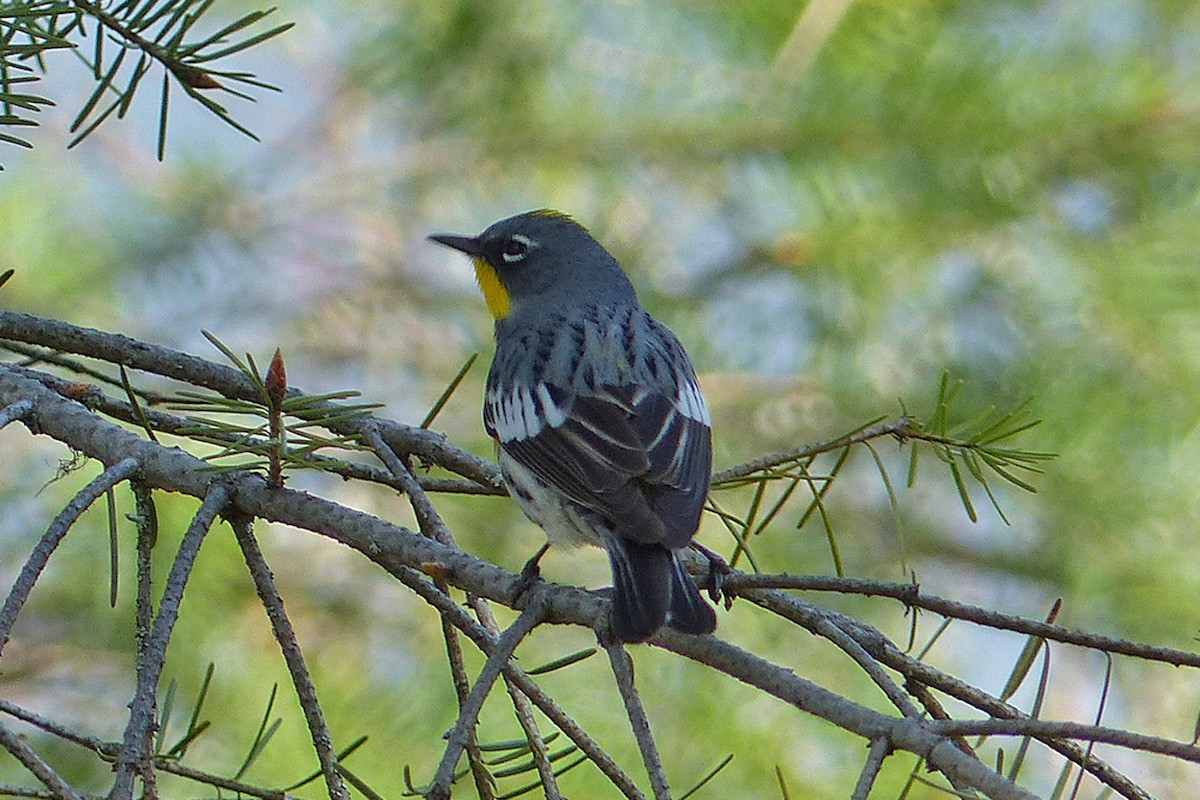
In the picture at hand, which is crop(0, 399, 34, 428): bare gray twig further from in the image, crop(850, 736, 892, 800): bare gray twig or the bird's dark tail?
crop(850, 736, 892, 800): bare gray twig

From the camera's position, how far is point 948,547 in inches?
132

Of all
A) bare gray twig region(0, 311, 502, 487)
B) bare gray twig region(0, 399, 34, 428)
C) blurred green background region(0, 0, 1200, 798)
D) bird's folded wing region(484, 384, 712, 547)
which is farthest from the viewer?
blurred green background region(0, 0, 1200, 798)

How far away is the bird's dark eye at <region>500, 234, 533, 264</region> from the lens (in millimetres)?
2955

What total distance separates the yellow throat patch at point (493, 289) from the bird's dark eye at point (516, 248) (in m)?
0.05

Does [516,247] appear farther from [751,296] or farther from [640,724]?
[640,724]

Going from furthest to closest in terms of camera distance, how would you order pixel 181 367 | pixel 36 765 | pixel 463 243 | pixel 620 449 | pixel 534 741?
pixel 463 243
pixel 620 449
pixel 181 367
pixel 534 741
pixel 36 765

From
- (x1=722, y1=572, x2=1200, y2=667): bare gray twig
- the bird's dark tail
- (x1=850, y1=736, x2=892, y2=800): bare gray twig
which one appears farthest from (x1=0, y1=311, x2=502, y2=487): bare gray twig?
(x1=850, y1=736, x2=892, y2=800): bare gray twig

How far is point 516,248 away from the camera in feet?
9.74

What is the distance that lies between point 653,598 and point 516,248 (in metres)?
1.64

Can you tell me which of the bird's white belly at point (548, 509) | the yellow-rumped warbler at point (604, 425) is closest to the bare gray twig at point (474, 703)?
the yellow-rumped warbler at point (604, 425)

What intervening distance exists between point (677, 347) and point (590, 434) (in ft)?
1.71

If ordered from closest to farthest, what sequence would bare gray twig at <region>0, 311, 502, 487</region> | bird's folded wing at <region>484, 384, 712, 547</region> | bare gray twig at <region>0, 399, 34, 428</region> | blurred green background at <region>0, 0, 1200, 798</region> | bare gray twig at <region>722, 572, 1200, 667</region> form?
bare gray twig at <region>722, 572, 1200, 667</region> → bare gray twig at <region>0, 399, 34, 428</region> → bare gray twig at <region>0, 311, 502, 487</region> → bird's folded wing at <region>484, 384, 712, 547</region> → blurred green background at <region>0, 0, 1200, 798</region>

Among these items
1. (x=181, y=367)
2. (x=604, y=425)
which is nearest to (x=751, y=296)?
(x=604, y=425)

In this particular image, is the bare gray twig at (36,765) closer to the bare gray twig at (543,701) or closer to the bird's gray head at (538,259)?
the bare gray twig at (543,701)
